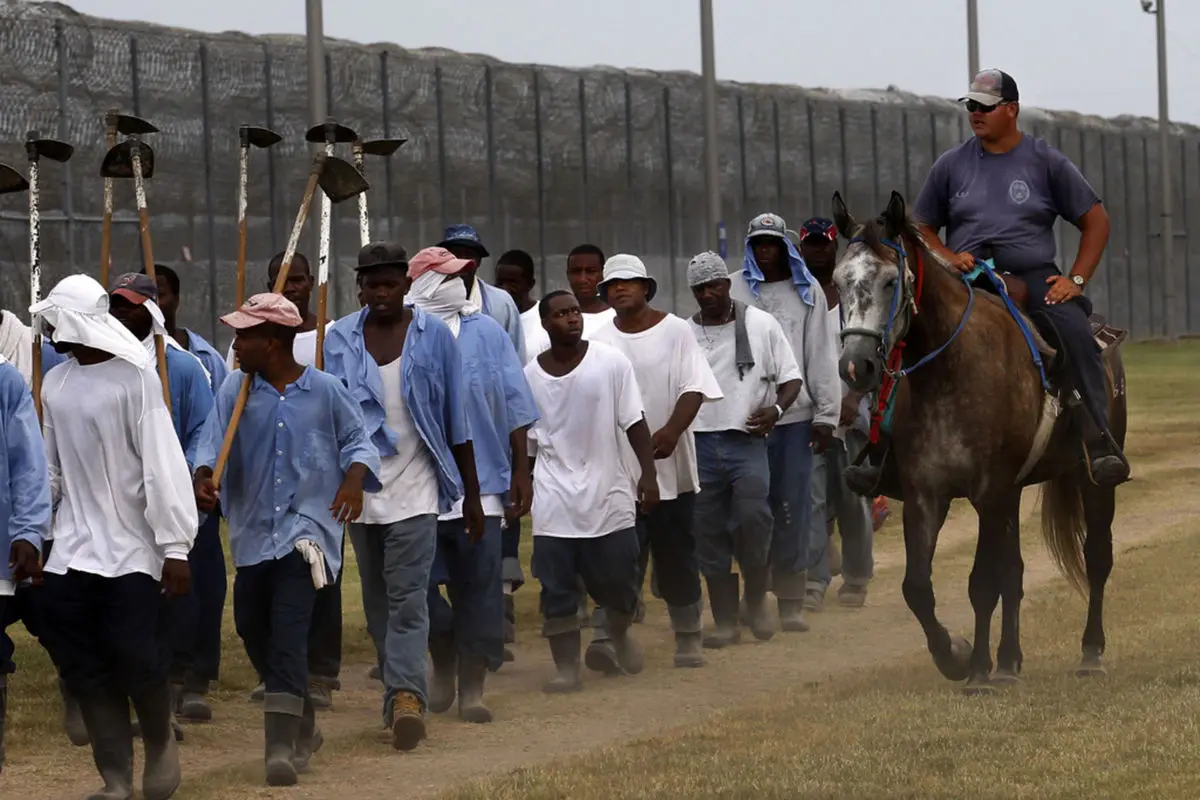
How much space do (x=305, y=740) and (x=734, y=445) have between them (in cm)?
400

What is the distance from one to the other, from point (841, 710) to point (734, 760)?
1.21 meters

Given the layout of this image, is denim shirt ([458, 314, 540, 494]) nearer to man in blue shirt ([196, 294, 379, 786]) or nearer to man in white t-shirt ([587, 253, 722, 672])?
man in blue shirt ([196, 294, 379, 786])

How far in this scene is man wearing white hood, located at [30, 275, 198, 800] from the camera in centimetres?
813

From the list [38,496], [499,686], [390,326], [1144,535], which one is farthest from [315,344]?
[1144,535]

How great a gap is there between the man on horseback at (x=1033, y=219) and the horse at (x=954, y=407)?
0.40 feet

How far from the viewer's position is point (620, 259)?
39.8ft

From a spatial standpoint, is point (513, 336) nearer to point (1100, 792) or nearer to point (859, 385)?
point (859, 385)

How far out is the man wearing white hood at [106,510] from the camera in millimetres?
8133

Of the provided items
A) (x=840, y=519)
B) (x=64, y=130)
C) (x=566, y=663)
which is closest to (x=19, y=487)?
(x=566, y=663)

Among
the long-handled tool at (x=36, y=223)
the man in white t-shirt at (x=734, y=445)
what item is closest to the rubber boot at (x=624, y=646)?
the man in white t-shirt at (x=734, y=445)


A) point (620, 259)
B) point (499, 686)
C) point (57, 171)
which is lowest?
point (499, 686)

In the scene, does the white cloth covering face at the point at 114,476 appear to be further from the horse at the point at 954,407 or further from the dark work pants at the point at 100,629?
the horse at the point at 954,407


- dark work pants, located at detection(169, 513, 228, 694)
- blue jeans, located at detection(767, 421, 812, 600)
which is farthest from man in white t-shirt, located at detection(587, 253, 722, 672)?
dark work pants, located at detection(169, 513, 228, 694)

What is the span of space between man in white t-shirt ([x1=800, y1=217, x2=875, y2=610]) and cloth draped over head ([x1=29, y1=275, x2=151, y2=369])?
5.96 m
